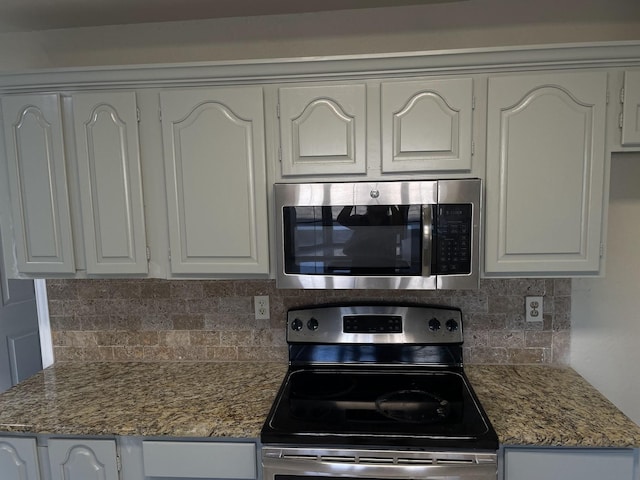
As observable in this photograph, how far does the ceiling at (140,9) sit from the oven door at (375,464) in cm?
177

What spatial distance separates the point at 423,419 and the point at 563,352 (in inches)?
33.8

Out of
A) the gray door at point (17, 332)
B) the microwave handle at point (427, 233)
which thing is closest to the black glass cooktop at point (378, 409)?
the microwave handle at point (427, 233)

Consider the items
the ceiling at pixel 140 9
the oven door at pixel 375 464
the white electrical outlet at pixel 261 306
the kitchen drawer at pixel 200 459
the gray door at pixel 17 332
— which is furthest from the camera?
the gray door at pixel 17 332

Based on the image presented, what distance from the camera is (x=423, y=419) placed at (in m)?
1.37

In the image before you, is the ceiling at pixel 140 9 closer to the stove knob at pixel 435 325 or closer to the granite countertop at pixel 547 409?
the stove knob at pixel 435 325

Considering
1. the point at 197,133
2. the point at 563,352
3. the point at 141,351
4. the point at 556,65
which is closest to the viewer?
the point at 556,65

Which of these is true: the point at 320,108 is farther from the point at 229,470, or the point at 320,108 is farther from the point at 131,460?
the point at 131,460

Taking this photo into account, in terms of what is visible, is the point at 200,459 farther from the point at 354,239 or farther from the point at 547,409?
the point at 547,409

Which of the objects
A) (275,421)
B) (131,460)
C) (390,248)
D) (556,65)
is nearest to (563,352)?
(390,248)

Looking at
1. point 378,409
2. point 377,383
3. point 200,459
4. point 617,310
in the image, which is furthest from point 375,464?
point 617,310

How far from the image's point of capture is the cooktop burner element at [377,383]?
127cm

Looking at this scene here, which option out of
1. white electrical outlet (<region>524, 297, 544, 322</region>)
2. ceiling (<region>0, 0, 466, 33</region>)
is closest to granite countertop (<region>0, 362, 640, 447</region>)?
white electrical outlet (<region>524, 297, 544, 322</region>)

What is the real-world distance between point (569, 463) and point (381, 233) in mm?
978

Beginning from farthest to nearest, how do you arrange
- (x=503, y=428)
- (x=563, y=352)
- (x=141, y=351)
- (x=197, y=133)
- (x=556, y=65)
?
(x=141, y=351) → (x=563, y=352) → (x=197, y=133) → (x=556, y=65) → (x=503, y=428)
